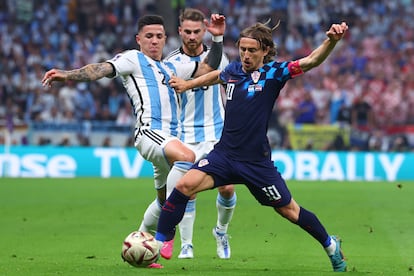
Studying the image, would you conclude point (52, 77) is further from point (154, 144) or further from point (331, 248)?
point (331, 248)

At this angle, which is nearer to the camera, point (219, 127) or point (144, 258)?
point (144, 258)

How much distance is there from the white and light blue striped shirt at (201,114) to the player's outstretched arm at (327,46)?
251 cm

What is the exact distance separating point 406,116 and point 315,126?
2.88 meters

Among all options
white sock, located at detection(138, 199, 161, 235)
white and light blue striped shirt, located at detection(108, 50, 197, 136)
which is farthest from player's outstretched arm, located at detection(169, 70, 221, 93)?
white sock, located at detection(138, 199, 161, 235)

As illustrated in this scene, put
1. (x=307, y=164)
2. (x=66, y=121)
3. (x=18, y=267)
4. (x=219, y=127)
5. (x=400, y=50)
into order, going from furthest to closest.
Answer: (x=400, y=50), (x=66, y=121), (x=307, y=164), (x=219, y=127), (x=18, y=267)

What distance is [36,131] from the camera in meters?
22.1

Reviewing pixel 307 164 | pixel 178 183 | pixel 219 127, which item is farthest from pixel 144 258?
pixel 307 164

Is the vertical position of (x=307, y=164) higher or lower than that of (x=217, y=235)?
lower

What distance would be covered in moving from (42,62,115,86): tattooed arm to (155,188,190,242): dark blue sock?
1.31 meters

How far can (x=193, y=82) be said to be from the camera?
8.50m

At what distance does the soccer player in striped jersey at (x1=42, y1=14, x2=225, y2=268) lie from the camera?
8594 millimetres

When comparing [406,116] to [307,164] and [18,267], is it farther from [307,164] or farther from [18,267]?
[18,267]

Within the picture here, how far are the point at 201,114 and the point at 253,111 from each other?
231 centimetres

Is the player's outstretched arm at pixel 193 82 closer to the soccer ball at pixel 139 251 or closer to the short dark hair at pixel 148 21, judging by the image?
the short dark hair at pixel 148 21
